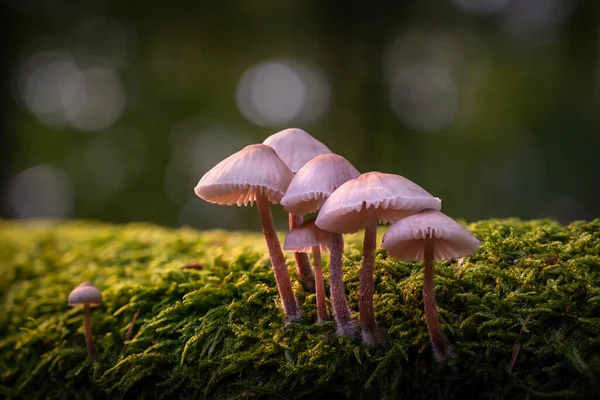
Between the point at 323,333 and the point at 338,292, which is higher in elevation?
the point at 338,292

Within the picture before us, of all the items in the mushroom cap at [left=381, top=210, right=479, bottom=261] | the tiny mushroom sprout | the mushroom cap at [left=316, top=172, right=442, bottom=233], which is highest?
the tiny mushroom sprout

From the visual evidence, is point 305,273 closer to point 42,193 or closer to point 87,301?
point 87,301

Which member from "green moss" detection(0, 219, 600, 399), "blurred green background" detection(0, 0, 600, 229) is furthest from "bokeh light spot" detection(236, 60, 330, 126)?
"green moss" detection(0, 219, 600, 399)

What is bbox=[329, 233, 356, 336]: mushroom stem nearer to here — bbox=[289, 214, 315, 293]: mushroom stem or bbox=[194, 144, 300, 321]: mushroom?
bbox=[194, 144, 300, 321]: mushroom

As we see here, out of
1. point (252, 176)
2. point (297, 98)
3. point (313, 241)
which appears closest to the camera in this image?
point (252, 176)

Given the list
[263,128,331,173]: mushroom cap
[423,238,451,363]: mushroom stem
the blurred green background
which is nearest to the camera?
[423,238,451,363]: mushroom stem

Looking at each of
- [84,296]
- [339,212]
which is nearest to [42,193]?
[84,296]
